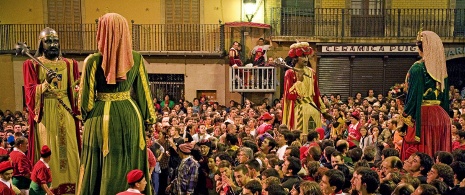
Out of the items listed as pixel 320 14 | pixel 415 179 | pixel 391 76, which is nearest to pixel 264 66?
pixel 320 14

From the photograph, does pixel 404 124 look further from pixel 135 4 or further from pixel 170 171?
pixel 135 4

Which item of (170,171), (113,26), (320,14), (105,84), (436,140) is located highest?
(320,14)

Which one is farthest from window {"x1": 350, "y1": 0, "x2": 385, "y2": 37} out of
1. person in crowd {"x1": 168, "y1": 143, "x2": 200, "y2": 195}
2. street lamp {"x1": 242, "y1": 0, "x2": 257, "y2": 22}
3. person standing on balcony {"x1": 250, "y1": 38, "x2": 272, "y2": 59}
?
person in crowd {"x1": 168, "y1": 143, "x2": 200, "y2": 195}

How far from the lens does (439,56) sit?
9.82m

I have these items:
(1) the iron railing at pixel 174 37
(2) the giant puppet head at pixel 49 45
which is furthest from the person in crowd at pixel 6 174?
(1) the iron railing at pixel 174 37

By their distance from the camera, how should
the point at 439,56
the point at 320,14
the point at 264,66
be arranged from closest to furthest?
the point at 439,56 < the point at 264,66 < the point at 320,14

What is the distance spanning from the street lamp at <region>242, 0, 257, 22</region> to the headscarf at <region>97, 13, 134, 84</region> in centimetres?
1512

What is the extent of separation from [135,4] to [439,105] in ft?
50.0

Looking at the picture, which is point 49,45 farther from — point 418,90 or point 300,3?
point 300,3

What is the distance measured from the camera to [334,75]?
22922mm

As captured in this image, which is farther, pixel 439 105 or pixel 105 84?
pixel 439 105

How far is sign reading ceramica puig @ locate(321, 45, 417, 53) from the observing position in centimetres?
2244

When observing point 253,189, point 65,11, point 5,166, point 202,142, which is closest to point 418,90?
point 253,189

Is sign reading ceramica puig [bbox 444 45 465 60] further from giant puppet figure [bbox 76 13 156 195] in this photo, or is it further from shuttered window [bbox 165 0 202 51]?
giant puppet figure [bbox 76 13 156 195]
